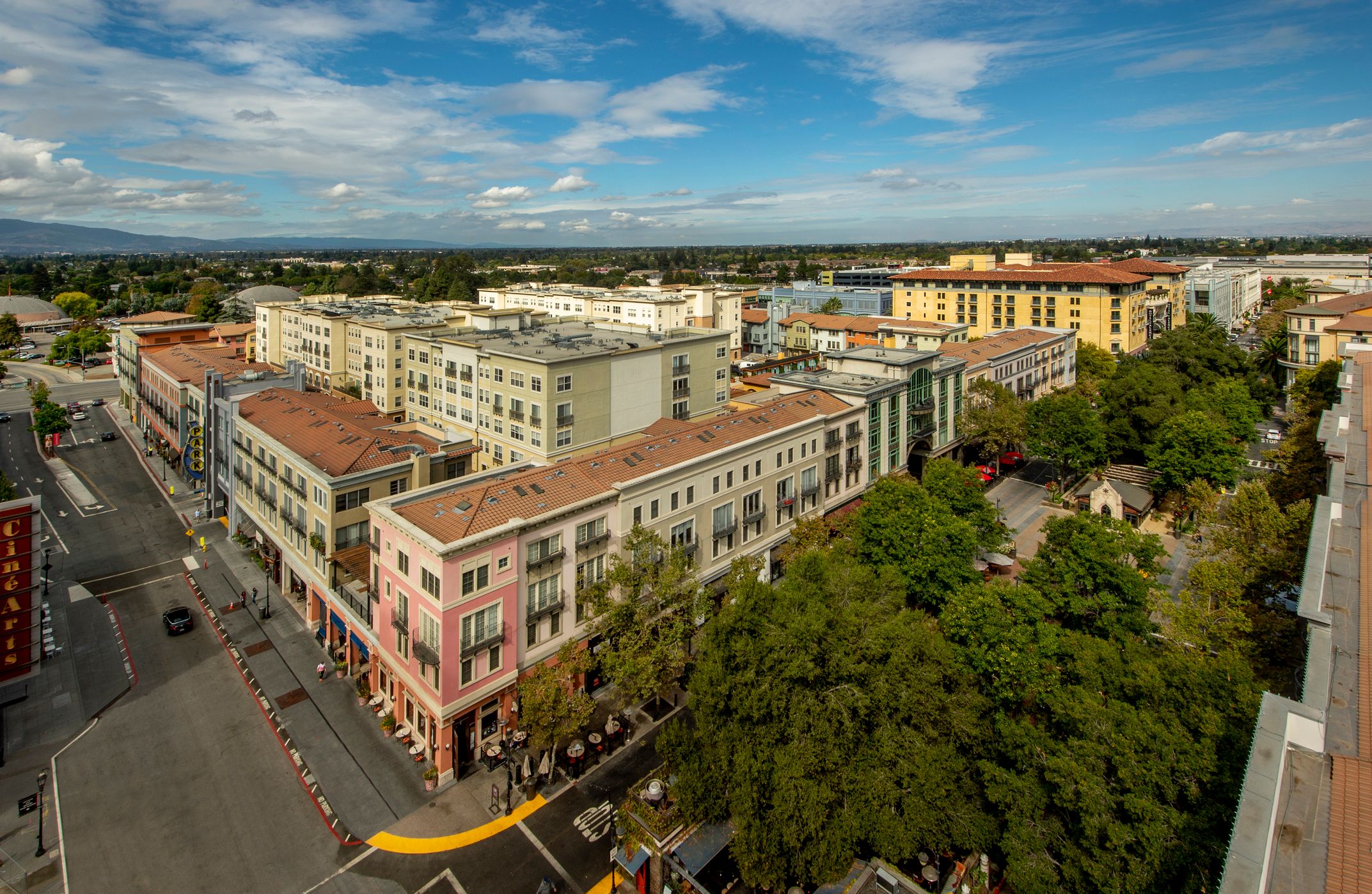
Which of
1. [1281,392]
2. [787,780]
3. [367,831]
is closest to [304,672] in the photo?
[367,831]

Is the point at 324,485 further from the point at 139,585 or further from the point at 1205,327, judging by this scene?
the point at 1205,327

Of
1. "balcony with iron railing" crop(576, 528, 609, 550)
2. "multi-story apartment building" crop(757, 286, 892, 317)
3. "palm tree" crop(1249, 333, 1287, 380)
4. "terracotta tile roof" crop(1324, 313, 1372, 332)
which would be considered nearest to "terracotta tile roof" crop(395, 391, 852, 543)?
"balcony with iron railing" crop(576, 528, 609, 550)

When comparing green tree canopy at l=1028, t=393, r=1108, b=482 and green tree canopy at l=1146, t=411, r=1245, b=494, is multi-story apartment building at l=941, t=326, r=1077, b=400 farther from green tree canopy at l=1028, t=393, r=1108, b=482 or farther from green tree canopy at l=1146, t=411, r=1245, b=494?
green tree canopy at l=1146, t=411, r=1245, b=494

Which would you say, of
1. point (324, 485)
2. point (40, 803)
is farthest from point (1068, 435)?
point (40, 803)

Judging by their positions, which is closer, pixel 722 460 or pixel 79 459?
pixel 722 460

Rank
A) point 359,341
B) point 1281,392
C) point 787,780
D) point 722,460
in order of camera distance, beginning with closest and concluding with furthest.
A: 1. point 787,780
2. point 722,460
3. point 359,341
4. point 1281,392

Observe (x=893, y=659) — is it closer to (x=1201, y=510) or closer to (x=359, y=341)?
(x=1201, y=510)

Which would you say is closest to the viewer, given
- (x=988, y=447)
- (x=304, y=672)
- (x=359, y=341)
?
(x=304, y=672)
